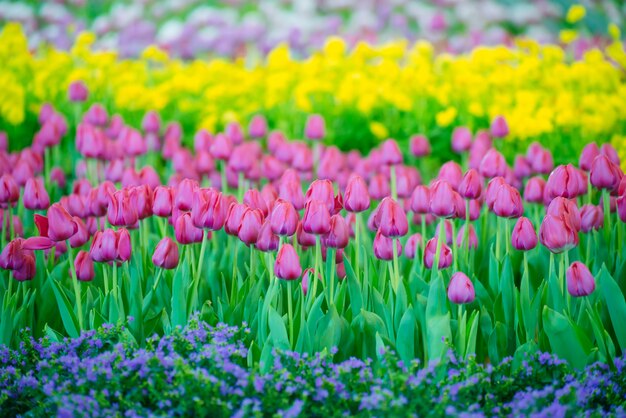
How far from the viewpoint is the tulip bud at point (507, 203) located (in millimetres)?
2846

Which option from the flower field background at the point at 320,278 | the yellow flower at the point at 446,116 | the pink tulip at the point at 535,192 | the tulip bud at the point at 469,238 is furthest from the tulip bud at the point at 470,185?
the yellow flower at the point at 446,116

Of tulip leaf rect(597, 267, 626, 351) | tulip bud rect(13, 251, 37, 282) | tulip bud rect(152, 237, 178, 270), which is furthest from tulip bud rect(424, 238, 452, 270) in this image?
tulip bud rect(13, 251, 37, 282)

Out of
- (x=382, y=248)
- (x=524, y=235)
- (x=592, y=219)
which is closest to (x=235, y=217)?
(x=382, y=248)

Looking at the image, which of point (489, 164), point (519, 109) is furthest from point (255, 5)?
point (489, 164)

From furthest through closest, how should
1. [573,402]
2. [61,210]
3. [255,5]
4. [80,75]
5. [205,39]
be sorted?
[255,5], [205,39], [80,75], [61,210], [573,402]

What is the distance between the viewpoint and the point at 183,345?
8.32ft

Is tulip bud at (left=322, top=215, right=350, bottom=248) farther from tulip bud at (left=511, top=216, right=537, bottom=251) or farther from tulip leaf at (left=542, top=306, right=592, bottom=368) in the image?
tulip leaf at (left=542, top=306, right=592, bottom=368)

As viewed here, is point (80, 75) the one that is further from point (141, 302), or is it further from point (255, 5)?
point (255, 5)

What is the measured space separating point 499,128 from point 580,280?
6.33ft

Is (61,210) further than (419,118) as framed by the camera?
No

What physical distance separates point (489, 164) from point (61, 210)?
181 cm

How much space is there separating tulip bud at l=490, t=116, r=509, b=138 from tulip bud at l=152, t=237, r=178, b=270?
7.19 ft

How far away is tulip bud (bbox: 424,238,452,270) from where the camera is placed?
2.86 meters

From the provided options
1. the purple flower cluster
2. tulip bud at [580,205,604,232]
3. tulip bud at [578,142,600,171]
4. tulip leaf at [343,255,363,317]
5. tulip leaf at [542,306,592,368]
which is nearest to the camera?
the purple flower cluster
